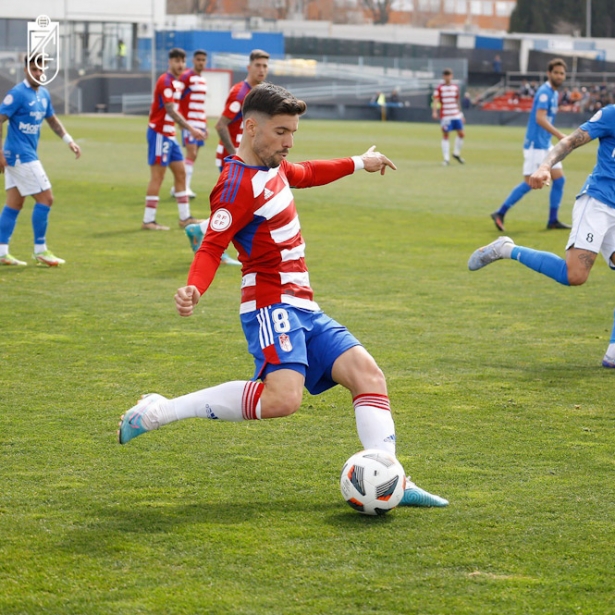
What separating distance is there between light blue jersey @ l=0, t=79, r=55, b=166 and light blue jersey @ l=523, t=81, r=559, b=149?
658cm

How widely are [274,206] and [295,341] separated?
22.9 inches

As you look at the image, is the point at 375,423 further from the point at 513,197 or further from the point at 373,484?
the point at 513,197

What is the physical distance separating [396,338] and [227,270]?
11.3 ft

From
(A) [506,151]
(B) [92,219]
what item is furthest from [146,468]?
(A) [506,151]

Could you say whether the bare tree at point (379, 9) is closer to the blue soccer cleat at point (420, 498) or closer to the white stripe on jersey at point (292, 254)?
the white stripe on jersey at point (292, 254)

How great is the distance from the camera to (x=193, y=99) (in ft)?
55.9

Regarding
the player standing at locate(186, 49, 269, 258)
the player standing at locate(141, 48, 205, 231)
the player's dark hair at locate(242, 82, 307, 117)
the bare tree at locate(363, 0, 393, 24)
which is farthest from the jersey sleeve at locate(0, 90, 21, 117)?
the bare tree at locate(363, 0, 393, 24)

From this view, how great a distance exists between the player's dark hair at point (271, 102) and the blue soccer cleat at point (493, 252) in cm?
314

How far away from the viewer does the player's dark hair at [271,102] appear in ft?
13.7

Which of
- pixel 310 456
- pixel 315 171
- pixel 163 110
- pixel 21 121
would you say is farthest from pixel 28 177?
pixel 310 456

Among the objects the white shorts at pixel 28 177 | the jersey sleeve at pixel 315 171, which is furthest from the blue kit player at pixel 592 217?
the white shorts at pixel 28 177

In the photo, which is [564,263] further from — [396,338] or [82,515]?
[82,515]

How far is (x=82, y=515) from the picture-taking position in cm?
414

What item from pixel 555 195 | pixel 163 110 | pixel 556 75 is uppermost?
pixel 556 75
